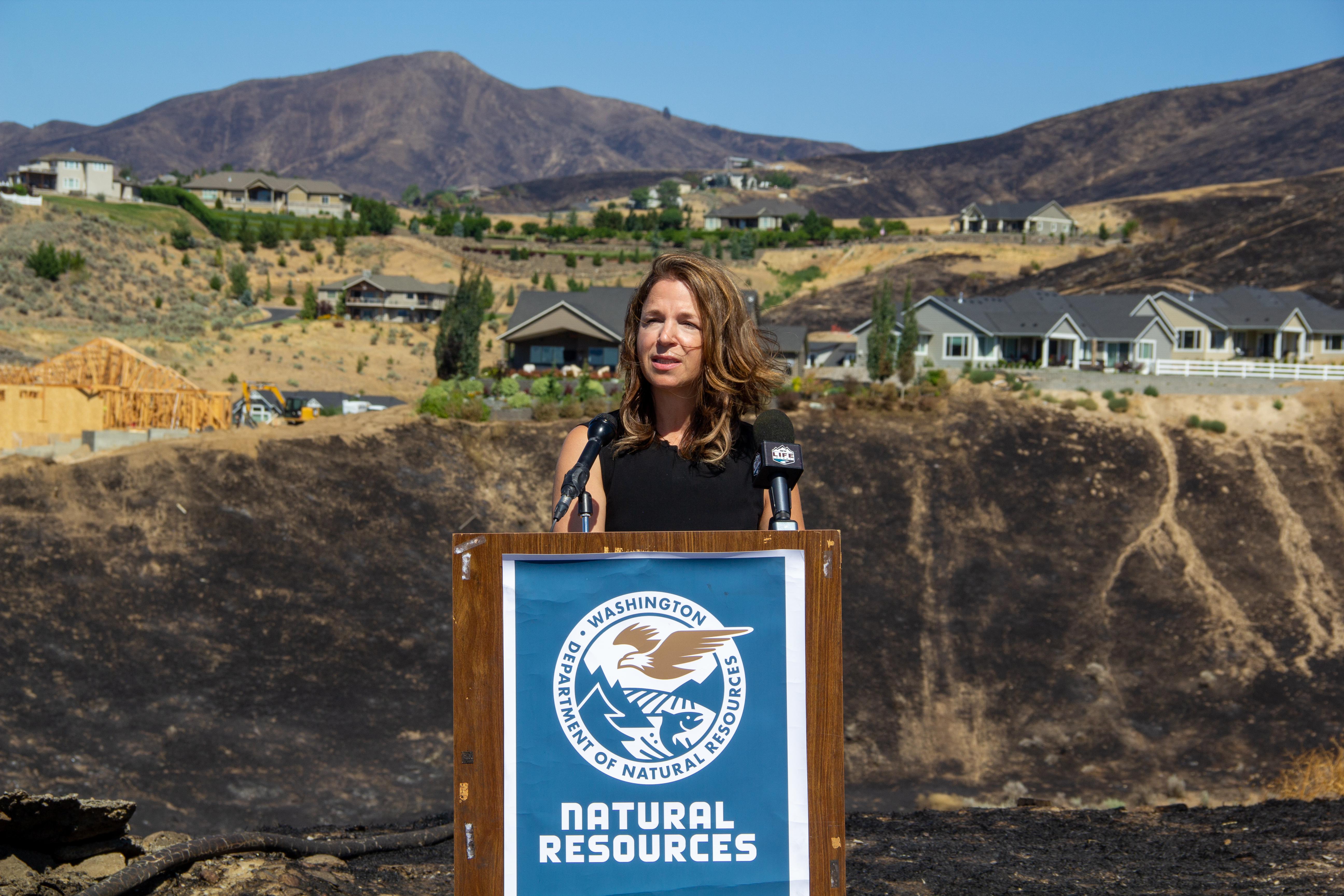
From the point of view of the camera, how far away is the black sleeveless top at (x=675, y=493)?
3736 millimetres

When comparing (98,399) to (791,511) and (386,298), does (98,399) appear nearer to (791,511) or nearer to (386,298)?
(791,511)

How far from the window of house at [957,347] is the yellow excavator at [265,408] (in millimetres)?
27633

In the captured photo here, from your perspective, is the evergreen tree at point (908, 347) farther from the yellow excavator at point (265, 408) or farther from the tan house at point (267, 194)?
the tan house at point (267, 194)

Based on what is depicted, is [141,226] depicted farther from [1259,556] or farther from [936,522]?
[1259,556]

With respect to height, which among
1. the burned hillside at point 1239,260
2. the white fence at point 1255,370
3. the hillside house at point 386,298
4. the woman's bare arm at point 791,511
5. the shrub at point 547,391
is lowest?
the woman's bare arm at point 791,511

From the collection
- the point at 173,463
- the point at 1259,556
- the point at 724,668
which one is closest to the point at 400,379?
the point at 173,463

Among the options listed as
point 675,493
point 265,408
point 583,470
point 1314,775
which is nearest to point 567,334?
point 265,408

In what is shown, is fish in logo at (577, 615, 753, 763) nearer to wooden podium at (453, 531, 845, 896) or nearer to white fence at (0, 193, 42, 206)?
wooden podium at (453, 531, 845, 896)

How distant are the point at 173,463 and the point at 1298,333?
5002cm

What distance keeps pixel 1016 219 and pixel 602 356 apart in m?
70.8

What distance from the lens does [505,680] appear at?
296 centimetres

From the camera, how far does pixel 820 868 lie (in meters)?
2.99

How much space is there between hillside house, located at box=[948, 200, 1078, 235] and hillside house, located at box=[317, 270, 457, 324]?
55.4 m

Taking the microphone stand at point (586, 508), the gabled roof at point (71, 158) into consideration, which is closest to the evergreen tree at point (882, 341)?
the microphone stand at point (586, 508)
